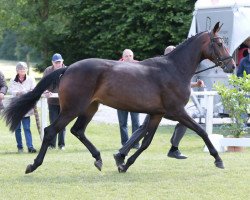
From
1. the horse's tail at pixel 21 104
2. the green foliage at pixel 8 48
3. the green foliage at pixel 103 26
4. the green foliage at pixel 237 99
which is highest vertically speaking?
the horse's tail at pixel 21 104

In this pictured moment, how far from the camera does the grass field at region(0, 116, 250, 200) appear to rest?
8352 mm

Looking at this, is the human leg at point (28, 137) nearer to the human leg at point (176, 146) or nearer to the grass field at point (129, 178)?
the grass field at point (129, 178)

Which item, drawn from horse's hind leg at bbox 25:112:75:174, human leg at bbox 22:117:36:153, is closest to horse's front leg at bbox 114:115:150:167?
horse's hind leg at bbox 25:112:75:174

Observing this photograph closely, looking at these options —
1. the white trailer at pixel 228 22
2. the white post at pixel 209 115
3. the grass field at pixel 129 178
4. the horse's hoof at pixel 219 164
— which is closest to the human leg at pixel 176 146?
the grass field at pixel 129 178

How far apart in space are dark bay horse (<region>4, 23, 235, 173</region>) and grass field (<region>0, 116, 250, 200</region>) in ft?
1.20

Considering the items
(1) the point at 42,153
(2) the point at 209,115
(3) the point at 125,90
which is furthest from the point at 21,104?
(2) the point at 209,115

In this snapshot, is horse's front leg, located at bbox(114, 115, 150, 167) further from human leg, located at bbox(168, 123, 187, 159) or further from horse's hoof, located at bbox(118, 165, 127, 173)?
human leg, located at bbox(168, 123, 187, 159)

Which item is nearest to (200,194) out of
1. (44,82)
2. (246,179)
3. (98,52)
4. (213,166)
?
(246,179)

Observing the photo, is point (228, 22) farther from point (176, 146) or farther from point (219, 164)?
point (219, 164)

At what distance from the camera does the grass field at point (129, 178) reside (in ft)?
27.4

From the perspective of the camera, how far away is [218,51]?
1059 centimetres

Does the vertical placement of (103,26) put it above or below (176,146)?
below

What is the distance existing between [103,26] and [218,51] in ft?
95.5

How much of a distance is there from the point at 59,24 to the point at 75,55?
2217 millimetres
